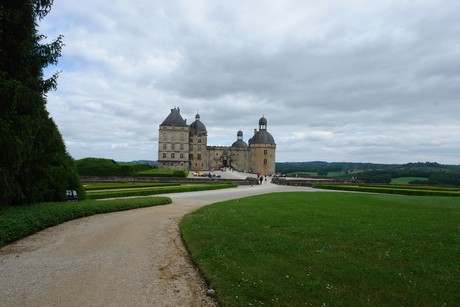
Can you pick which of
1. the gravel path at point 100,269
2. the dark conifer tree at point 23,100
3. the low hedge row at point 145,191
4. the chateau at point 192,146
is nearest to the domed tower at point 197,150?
the chateau at point 192,146

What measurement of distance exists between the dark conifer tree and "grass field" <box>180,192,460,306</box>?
20.2 ft

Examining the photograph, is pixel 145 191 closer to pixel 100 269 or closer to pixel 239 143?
pixel 100 269

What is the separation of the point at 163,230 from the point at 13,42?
8327 millimetres

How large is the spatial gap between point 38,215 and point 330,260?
10272 millimetres

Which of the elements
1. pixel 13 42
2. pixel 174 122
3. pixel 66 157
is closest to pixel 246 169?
pixel 174 122

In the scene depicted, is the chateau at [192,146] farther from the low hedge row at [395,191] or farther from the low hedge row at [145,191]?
the low hedge row at [145,191]

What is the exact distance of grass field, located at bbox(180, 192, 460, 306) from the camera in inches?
220

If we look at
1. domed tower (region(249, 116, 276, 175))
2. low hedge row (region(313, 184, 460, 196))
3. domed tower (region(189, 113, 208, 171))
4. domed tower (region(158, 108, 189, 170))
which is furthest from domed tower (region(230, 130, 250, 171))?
low hedge row (region(313, 184, 460, 196))

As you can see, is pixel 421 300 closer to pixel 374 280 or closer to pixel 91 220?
pixel 374 280

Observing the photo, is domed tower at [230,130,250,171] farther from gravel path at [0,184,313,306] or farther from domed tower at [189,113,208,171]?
gravel path at [0,184,313,306]

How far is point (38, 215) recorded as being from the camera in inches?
457

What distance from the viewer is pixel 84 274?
7172 millimetres

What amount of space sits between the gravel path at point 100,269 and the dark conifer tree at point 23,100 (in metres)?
2.50

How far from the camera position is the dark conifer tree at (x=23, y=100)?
31.9ft
